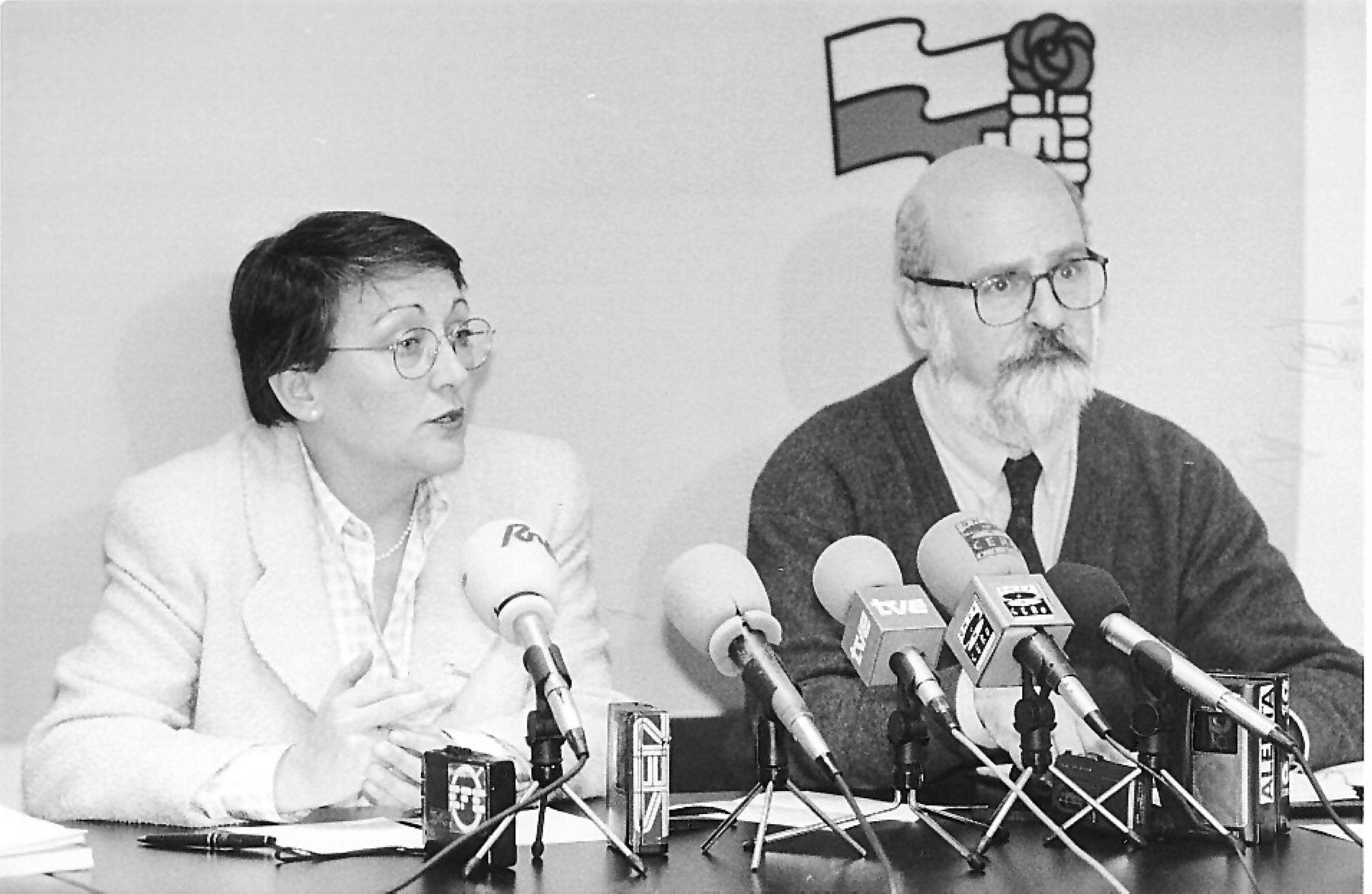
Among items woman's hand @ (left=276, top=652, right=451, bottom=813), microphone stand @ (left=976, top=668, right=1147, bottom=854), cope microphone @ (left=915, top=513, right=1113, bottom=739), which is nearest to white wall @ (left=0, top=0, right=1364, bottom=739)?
woman's hand @ (left=276, top=652, right=451, bottom=813)

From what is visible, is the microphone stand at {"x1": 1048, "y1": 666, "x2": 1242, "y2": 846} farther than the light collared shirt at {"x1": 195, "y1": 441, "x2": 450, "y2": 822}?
No

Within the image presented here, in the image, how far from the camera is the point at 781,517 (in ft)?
10.7

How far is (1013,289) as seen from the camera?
129 inches

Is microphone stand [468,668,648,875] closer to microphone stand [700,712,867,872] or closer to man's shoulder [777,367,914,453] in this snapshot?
microphone stand [700,712,867,872]

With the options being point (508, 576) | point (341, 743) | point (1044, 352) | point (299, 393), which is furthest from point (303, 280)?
point (1044, 352)

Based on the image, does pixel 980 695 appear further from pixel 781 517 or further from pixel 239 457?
pixel 239 457

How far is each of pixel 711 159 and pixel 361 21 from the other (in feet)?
2.13

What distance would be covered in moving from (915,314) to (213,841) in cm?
160

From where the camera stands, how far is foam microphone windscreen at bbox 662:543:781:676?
2312 millimetres

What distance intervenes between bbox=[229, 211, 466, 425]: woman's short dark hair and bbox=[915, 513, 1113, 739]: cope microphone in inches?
42.0

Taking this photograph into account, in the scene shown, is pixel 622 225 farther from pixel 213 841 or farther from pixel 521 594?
pixel 213 841

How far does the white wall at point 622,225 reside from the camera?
9.87 ft

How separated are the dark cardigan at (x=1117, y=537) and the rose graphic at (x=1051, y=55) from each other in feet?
1.93

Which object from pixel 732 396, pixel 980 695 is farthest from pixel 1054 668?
pixel 732 396
